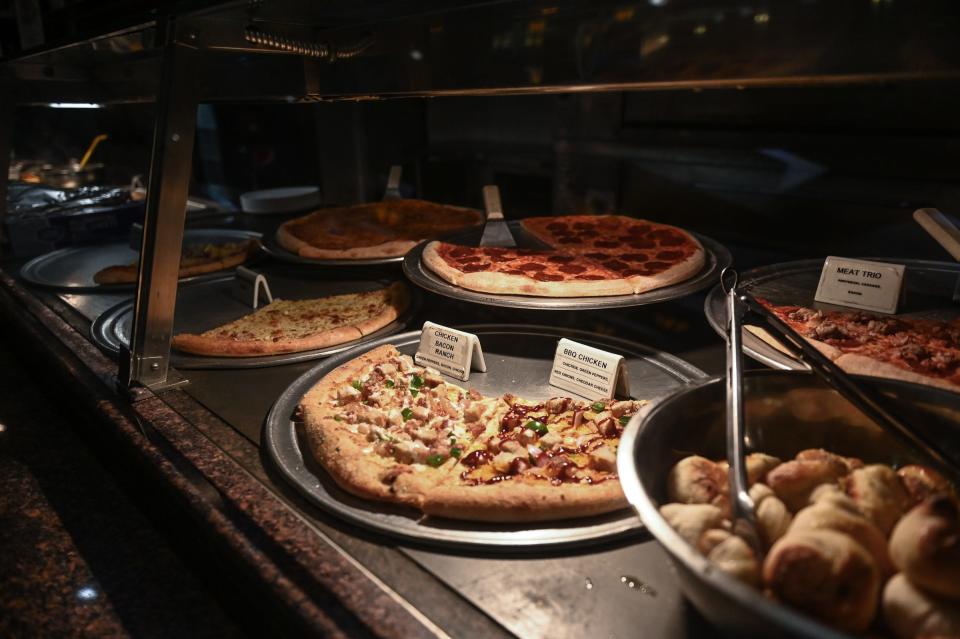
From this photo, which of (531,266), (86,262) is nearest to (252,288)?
(531,266)

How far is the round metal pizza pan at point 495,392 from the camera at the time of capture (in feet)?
4.56

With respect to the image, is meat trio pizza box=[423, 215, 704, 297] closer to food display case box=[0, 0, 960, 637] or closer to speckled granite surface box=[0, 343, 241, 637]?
food display case box=[0, 0, 960, 637]

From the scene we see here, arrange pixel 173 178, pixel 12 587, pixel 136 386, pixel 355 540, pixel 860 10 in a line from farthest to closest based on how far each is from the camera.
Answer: pixel 136 386 → pixel 173 178 → pixel 12 587 → pixel 355 540 → pixel 860 10

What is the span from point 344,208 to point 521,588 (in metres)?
3.46

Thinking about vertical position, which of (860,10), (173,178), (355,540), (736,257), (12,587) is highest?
(860,10)

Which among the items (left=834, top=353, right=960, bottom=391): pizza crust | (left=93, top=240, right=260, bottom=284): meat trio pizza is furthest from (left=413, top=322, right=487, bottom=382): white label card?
(left=93, top=240, right=260, bottom=284): meat trio pizza

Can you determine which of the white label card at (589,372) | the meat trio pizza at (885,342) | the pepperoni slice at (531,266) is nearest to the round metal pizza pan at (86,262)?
the pepperoni slice at (531,266)

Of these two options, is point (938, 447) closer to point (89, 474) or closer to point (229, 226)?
point (89, 474)

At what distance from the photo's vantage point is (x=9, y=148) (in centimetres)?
342

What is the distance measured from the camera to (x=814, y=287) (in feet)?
8.06

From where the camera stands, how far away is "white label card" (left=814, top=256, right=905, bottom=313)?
88.6 inches

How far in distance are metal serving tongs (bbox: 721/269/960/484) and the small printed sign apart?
2220mm

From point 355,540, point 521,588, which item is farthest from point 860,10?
point 355,540

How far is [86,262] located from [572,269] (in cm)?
276
